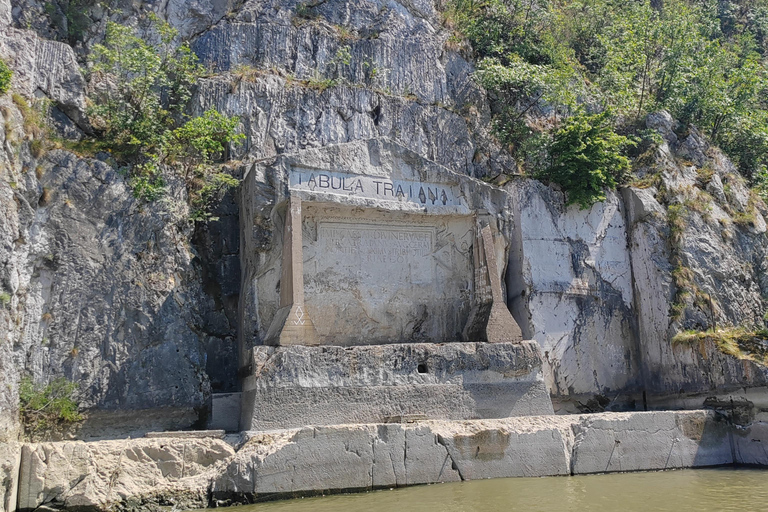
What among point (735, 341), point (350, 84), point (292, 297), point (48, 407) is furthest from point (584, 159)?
point (48, 407)

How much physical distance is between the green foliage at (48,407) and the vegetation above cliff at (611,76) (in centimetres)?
1026

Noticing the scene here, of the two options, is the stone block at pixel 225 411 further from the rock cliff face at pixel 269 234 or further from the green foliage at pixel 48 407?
the green foliage at pixel 48 407

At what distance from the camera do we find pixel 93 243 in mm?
10859

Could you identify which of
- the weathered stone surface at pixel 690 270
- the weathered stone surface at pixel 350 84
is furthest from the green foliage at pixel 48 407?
the weathered stone surface at pixel 690 270

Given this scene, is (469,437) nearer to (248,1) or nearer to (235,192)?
(235,192)

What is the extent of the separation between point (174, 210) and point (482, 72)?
27.5ft

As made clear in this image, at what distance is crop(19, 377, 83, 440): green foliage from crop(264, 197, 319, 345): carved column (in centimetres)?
290

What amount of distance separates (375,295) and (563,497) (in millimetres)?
5250

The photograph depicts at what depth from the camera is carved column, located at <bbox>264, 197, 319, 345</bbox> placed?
403 inches

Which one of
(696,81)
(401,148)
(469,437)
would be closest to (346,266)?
(401,148)

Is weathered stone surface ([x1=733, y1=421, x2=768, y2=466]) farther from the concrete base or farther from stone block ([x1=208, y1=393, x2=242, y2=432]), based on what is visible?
stone block ([x1=208, y1=393, x2=242, y2=432])

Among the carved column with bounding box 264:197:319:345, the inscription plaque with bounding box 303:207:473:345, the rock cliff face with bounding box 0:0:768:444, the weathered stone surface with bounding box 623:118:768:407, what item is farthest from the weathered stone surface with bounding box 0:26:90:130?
the weathered stone surface with bounding box 623:118:768:407

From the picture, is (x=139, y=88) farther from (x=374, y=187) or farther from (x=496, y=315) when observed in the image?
(x=496, y=315)

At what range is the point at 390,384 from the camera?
401 inches
